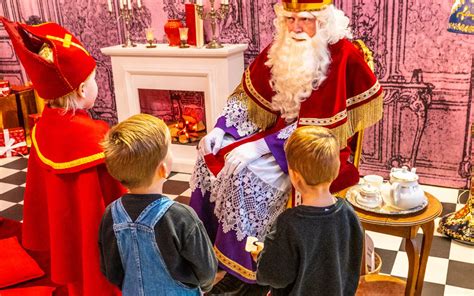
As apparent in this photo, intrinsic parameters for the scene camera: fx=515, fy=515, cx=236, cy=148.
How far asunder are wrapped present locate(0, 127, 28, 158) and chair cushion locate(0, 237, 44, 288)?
7.19 feet

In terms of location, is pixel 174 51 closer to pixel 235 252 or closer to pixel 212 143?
pixel 212 143

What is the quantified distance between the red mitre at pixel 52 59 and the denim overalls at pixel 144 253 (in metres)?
0.65

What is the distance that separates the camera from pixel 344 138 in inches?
109

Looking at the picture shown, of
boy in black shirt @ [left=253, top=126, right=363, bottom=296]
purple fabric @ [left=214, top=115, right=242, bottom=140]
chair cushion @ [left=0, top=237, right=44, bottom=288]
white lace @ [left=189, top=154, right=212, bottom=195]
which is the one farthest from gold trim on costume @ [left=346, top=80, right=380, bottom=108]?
chair cushion @ [left=0, top=237, right=44, bottom=288]

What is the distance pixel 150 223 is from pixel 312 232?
1.72 feet

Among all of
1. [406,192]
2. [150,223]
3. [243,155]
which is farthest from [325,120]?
[150,223]

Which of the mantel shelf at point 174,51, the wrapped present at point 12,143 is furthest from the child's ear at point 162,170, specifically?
the wrapped present at point 12,143

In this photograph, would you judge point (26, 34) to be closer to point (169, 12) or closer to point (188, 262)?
point (188, 262)

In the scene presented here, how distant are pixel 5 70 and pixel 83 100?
14.4 feet

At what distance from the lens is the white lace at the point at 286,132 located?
2818 millimetres

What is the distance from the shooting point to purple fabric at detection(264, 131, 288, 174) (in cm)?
275

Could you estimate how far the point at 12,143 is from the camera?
5.50m

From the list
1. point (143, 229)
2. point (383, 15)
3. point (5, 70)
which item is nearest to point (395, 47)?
point (383, 15)

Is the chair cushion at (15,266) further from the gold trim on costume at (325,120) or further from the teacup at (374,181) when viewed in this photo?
the teacup at (374,181)
